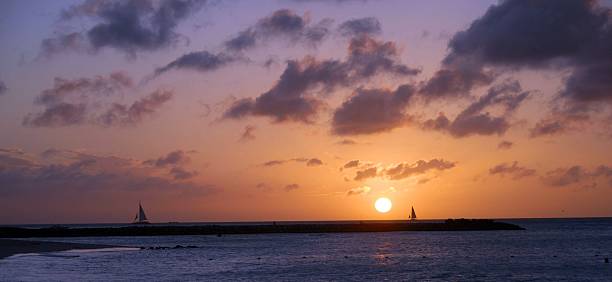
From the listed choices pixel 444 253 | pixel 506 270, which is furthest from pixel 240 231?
pixel 506 270

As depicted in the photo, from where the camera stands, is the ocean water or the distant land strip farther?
the distant land strip

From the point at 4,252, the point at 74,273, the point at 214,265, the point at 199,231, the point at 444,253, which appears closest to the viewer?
the point at 74,273

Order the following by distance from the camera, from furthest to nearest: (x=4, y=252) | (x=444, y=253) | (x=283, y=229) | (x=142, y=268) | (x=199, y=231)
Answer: (x=283, y=229)
(x=199, y=231)
(x=444, y=253)
(x=4, y=252)
(x=142, y=268)

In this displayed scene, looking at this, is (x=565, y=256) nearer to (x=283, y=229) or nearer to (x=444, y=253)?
(x=444, y=253)

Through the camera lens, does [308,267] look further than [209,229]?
No

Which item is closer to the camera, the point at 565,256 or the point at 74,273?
the point at 74,273

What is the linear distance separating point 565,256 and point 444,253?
1285cm

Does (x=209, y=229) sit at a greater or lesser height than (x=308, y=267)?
greater

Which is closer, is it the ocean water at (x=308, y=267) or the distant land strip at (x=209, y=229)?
the ocean water at (x=308, y=267)

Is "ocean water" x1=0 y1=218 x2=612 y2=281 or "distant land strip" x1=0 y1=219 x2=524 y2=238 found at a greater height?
"distant land strip" x1=0 y1=219 x2=524 y2=238

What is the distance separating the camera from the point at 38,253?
2675 inches

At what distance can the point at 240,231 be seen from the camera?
151m

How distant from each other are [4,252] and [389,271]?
1539 inches

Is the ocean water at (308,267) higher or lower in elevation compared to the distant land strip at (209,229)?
lower
